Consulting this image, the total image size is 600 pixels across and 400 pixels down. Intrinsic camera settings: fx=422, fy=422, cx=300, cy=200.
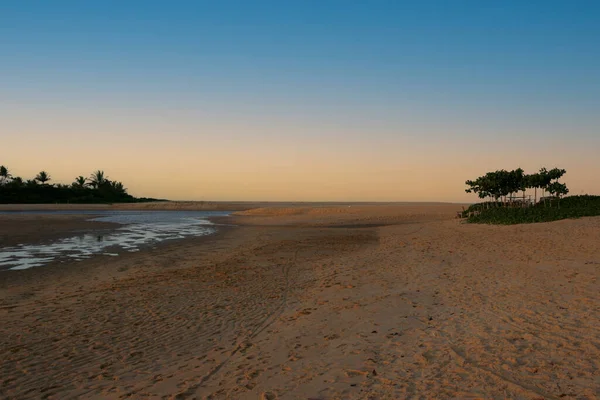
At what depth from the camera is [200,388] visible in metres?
5.77

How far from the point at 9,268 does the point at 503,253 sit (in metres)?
19.8

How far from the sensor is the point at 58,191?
116562 millimetres

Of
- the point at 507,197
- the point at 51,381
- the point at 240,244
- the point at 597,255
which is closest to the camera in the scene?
the point at 51,381

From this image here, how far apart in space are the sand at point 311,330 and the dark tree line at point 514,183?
103 ft

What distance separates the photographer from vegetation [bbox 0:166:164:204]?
107 meters

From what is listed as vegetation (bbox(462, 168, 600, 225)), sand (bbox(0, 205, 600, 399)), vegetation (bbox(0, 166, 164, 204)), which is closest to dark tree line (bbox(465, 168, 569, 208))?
vegetation (bbox(462, 168, 600, 225))

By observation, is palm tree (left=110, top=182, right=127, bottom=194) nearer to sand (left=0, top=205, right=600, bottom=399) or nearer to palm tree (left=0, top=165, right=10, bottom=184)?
palm tree (left=0, top=165, right=10, bottom=184)

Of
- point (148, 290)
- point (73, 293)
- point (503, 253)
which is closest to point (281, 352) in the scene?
point (148, 290)

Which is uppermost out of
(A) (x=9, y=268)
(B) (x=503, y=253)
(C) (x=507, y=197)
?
(C) (x=507, y=197)

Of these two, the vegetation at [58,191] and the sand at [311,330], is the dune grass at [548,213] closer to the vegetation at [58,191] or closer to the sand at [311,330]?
the sand at [311,330]

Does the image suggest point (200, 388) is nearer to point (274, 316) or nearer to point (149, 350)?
point (149, 350)

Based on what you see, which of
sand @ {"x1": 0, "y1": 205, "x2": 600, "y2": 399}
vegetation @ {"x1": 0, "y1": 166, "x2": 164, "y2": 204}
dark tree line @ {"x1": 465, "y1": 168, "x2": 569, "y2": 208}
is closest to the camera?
sand @ {"x1": 0, "y1": 205, "x2": 600, "y2": 399}

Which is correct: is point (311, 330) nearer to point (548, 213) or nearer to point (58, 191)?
point (548, 213)

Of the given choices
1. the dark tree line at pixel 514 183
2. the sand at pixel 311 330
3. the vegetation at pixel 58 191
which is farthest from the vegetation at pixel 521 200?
the vegetation at pixel 58 191
